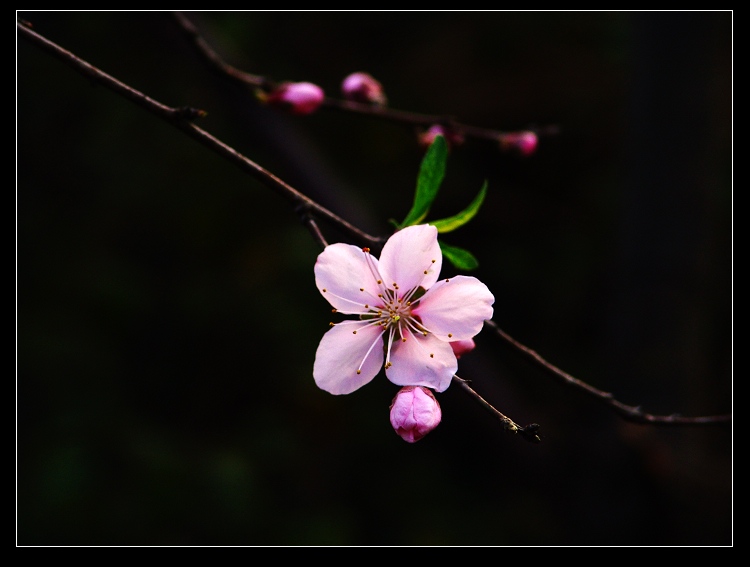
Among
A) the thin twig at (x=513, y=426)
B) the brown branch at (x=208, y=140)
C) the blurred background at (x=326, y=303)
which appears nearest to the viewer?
the thin twig at (x=513, y=426)

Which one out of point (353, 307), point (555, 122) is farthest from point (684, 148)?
point (353, 307)

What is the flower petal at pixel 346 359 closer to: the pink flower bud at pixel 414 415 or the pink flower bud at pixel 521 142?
the pink flower bud at pixel 414 415

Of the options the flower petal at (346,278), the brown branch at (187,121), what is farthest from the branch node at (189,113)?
the flower petal at (346,278)

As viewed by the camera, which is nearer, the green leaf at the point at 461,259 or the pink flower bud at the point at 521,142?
the green leaf at the point at 461,259

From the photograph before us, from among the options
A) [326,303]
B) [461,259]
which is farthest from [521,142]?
[326,303]

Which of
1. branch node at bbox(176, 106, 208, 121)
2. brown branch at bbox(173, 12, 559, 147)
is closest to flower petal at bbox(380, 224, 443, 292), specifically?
branch node at bbox(176, 106, 208, 121)

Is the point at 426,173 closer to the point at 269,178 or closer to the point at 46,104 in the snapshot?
the point at 269,178

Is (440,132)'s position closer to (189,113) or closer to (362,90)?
(362,90)
